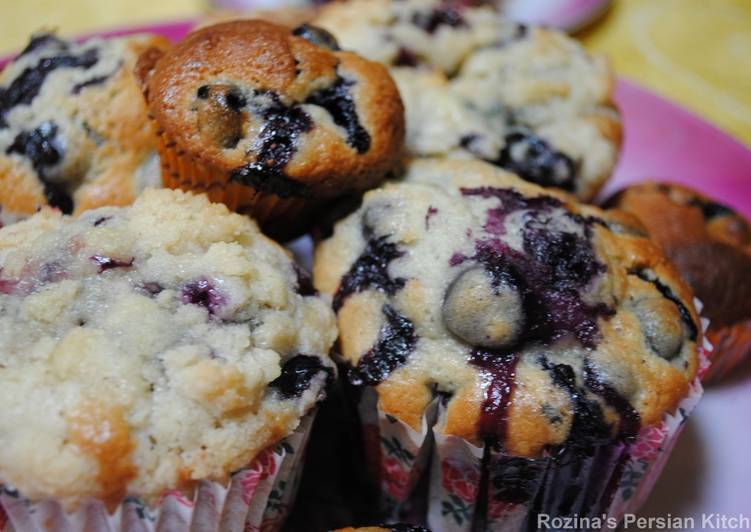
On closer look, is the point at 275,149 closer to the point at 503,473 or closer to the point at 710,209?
the point at 503,473

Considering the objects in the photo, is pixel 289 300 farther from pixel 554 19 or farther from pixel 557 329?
pixel 554 19

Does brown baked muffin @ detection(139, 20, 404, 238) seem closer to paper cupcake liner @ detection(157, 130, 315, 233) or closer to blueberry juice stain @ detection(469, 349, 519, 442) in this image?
paper cupcake liner @ detection(157, 130, 315, 233)

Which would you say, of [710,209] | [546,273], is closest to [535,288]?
[546,273]

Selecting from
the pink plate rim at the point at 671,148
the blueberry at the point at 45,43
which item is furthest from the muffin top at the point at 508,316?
the pink plate rim at the point at 671,148

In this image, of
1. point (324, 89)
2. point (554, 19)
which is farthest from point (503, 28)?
point (554, 19)

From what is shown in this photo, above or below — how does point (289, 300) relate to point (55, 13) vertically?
above
